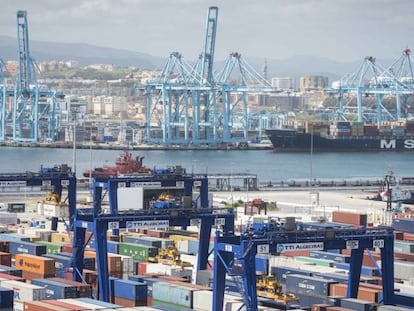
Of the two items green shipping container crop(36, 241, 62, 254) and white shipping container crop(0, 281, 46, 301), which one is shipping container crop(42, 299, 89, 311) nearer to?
white shipping container crop(0, 281, 46, 301)

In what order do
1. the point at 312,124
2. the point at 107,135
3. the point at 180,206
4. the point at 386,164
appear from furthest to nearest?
the point at 107,135 < the point at 312,124 < the point at 386,164 < the point at 180,206

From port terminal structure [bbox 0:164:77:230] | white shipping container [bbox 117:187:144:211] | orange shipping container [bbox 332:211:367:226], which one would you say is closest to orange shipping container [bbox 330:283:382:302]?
port terminal structure [bbox 0:164:77:230]

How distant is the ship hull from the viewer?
129875 mm

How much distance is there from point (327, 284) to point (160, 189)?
17838mm

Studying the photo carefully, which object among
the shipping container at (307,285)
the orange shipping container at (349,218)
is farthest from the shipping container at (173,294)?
the orange shipping container at (349,218)

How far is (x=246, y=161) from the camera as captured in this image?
378ft

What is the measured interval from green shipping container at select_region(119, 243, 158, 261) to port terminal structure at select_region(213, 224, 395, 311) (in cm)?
748

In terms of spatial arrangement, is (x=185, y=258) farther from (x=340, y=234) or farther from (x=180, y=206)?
(x=340, y=234)

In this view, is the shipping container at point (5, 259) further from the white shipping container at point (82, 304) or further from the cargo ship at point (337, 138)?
the cargo ship at point (337, 138)

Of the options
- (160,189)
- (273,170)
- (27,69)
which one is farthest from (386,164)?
(160,189)

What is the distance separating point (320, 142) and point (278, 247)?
103040mm

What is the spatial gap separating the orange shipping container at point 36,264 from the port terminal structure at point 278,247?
541cm

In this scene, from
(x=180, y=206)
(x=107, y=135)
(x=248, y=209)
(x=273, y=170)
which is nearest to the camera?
(x=180, y=206)

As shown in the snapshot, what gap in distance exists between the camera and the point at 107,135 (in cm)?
14912
